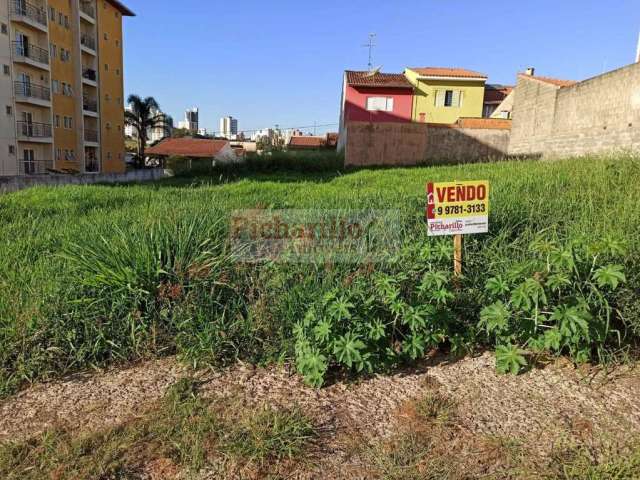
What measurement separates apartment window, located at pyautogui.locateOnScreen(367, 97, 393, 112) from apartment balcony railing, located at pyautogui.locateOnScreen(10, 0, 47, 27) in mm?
23236

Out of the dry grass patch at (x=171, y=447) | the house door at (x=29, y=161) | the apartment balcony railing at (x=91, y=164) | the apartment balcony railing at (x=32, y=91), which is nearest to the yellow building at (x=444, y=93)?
the apartment balcony railing at (x=91, y=164)

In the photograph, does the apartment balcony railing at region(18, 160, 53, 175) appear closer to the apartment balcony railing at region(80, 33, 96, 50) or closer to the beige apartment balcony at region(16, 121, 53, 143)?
the beige apartment balcony at region(16, 121, 53, 143)

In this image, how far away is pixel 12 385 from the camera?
2436 millimetres

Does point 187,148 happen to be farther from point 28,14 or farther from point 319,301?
point 319,301

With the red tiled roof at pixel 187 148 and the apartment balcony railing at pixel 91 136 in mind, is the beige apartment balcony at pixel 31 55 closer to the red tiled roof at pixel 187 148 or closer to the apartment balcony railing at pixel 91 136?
the apartment balcony railing at pixel 91 136

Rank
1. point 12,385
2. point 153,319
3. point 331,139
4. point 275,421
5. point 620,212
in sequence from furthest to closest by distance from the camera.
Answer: point 331,139 < point 620,212 < point 153,319 < point 12,385 < point 275,421

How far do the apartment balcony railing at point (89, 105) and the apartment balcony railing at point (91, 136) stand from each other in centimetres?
166

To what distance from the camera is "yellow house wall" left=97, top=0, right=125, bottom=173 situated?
36.2m

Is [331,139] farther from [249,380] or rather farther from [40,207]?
[249,380]

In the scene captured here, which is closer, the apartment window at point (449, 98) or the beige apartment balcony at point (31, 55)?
the beige apartment balcony at point (31, 55)

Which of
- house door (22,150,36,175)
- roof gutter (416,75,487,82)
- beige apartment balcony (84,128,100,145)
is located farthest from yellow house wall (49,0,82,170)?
roof gutter (416,75,487,82)

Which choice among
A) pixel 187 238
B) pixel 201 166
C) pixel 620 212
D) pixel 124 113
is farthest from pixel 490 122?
pixel 124 113

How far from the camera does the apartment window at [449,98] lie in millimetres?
34188

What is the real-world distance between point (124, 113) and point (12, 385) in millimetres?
43610
